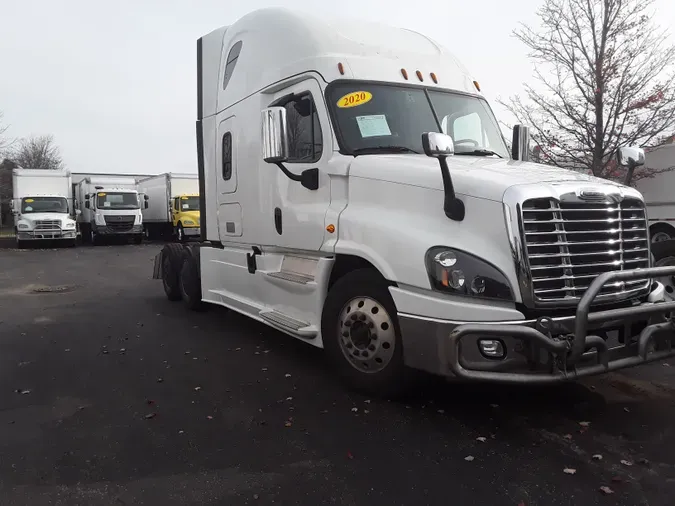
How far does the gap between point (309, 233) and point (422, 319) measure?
5.55 ft

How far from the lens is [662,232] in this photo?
1186 cm

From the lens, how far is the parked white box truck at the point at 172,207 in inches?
1076

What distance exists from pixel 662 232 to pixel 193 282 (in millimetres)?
9554

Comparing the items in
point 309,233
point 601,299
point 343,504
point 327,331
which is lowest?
point 343,504

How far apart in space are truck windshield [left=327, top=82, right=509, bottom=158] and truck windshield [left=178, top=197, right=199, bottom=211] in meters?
23.4

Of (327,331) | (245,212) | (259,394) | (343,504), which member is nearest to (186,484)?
(343,504)

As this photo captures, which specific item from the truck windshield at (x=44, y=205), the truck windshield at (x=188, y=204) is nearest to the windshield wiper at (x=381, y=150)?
the truck windshield at (x=188, y=204)

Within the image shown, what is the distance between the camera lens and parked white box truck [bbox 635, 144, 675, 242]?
1172 cm

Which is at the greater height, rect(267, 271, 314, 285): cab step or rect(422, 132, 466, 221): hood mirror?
rect(422, 132, 466, 221): hood mirror

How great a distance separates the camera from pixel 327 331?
486cm

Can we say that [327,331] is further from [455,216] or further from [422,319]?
[455,216]

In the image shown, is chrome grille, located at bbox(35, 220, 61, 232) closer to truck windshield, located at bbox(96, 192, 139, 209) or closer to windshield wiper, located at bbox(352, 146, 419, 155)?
truck windshield, located at bbox(96, 192, 139, 209)

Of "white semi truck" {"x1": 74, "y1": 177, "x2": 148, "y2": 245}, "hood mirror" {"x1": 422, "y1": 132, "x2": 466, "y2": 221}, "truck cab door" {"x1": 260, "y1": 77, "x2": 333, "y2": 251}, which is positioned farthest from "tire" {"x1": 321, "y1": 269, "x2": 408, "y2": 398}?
"white semi truck" {"x1": 74, "y1": 177, "x2": 148, "y2": 245}

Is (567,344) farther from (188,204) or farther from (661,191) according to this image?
(188,204)
